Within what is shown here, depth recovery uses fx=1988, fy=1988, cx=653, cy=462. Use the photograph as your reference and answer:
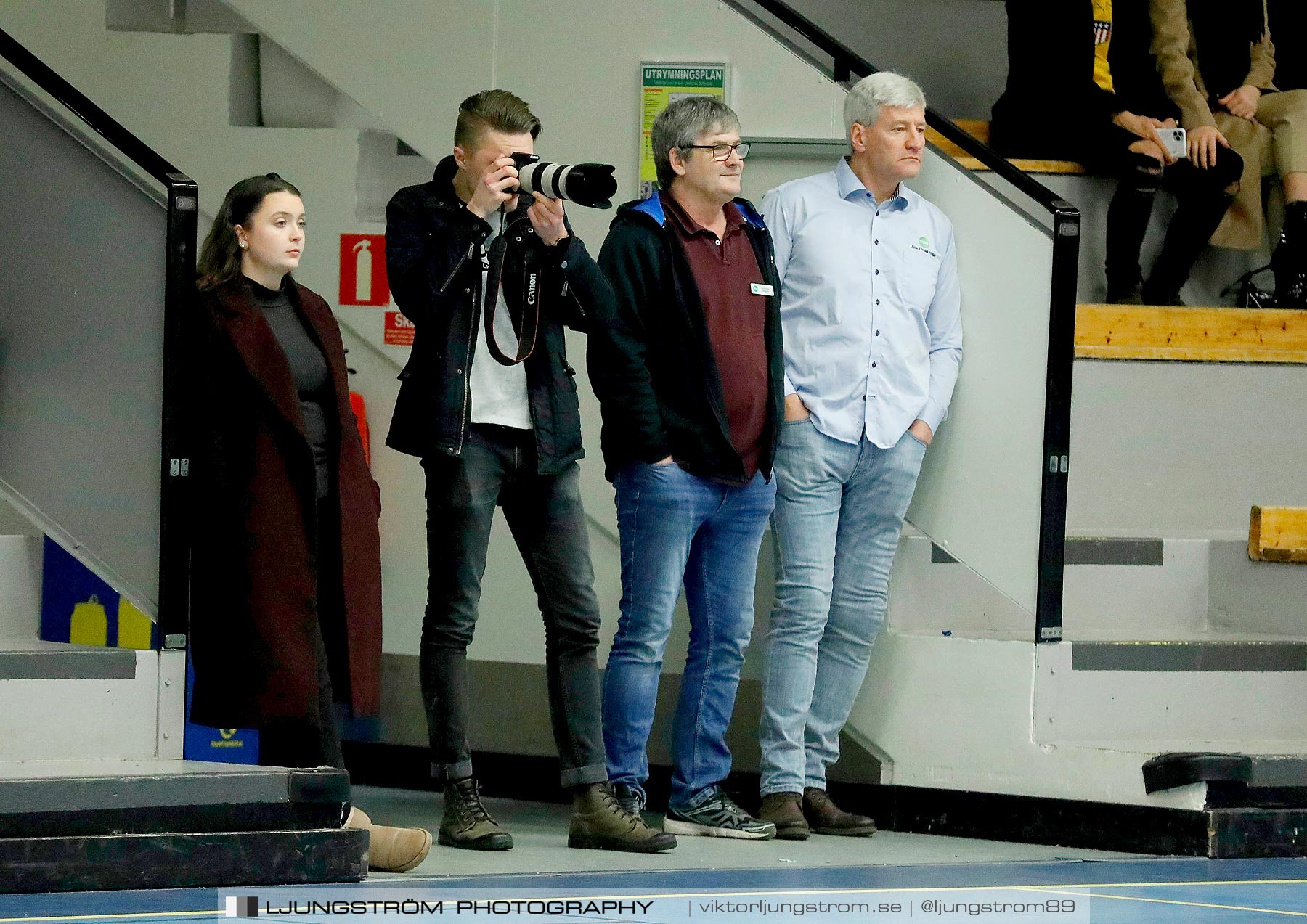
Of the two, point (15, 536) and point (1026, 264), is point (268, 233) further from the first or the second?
point (1026, 264)

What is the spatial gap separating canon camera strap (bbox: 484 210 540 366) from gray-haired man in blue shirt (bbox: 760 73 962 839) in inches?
30.6

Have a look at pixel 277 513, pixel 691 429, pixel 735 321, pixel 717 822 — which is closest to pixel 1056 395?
pixel 735 321

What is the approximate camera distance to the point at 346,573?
420 centimetres

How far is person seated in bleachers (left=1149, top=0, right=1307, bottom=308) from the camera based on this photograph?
6496mm

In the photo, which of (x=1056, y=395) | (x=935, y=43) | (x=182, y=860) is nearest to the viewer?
(x=182, y=860)

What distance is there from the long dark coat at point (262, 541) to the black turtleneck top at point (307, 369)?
0.08 feet

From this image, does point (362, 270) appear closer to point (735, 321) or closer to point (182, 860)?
point (735, 321)

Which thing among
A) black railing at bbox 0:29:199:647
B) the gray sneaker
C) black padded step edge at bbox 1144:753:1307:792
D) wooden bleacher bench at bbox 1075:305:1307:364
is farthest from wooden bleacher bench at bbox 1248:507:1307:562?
black railing at bbox 0:29:199:647

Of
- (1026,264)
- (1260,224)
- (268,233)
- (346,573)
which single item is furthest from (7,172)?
(1260,224)

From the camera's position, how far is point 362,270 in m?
5.75

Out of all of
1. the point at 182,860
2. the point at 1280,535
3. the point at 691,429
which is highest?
the point at 691,429

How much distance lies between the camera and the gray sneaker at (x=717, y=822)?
475 centimetres

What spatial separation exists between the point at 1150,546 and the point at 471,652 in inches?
76.2

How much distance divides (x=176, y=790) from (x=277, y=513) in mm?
596
